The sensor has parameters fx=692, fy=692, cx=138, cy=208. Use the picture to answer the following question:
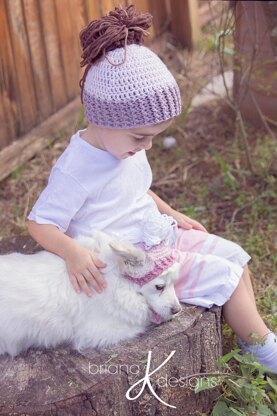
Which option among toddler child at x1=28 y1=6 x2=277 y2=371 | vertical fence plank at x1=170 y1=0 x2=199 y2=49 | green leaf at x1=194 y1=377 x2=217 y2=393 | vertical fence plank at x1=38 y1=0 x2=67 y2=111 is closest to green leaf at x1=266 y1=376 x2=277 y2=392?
toddler child at x1=28 y1=6 x2=277 y2=371

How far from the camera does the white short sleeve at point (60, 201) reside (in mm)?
2438

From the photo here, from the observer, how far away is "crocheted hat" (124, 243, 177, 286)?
233 cm

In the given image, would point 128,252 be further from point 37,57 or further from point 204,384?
point 37,57

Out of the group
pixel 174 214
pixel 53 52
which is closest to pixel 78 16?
pixel 53 52

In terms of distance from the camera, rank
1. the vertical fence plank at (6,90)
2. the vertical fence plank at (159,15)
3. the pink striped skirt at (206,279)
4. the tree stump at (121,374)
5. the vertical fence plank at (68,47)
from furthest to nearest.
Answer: the vertical fence plank at (159,15), the vertical fence plank at (68,47), the vertical fence plank at (6,90), the pink striped skirt at (206,279), the tree stump at (121,374)

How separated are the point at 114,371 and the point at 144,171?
810 mm

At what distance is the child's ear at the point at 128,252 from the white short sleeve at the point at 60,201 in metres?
0.23

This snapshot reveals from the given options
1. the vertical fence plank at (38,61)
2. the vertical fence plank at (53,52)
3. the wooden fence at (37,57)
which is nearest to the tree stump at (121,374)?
the wooden fence at (37,57)

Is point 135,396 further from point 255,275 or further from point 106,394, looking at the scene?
point 255,275

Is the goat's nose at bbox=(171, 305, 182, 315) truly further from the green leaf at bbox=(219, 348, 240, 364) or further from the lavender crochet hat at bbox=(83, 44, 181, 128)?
the lavender crochet hat at bbox=(83, 44, 181, 128)

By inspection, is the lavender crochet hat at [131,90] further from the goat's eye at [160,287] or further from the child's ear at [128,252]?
the goat's eye at [160,287]

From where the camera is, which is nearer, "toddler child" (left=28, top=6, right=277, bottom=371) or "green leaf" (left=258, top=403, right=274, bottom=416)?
"toddler child" (left=28, top=6, right=277, bottom=371)

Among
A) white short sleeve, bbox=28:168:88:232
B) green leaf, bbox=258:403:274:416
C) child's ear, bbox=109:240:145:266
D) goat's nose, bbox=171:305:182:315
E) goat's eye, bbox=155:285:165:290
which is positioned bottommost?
green leaf, bbox=258:403:274:416

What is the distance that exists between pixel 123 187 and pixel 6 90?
1.86m
